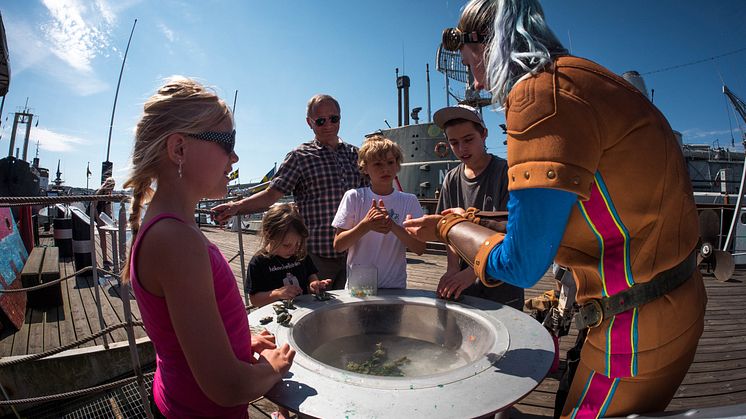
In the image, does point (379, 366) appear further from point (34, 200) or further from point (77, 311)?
point (77, 311)

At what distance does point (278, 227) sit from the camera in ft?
8.05

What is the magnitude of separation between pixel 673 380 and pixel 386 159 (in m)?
1.90

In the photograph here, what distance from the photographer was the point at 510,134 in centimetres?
92

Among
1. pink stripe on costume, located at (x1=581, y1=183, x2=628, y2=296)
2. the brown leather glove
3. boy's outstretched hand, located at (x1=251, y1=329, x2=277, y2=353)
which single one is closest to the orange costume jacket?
pink stripe on costume, located at (x1=581, y1=183, x2=628, y2=296)

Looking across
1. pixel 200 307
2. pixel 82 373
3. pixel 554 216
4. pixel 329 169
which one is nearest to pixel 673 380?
pixel 554 216

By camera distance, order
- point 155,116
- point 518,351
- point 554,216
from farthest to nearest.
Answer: point 518,351 → point 155,116 → point 554,216

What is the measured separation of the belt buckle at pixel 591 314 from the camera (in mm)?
938

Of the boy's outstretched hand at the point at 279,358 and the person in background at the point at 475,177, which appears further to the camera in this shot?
the person in background at the point at 475,177

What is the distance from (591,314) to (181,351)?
1.11 metres

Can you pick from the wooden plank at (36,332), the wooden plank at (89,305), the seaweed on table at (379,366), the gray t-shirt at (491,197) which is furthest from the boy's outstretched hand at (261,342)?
the wooden plank at (36,332)

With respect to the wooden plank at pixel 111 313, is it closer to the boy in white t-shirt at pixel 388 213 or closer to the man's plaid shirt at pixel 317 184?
the man's plaid shirt at pixel 317 184

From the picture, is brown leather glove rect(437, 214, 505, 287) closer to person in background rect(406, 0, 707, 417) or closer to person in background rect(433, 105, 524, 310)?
person in background rect(406, 0, 707, 417)

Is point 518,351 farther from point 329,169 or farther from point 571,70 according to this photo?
point 329,169

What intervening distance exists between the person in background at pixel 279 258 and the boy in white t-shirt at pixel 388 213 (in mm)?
283
